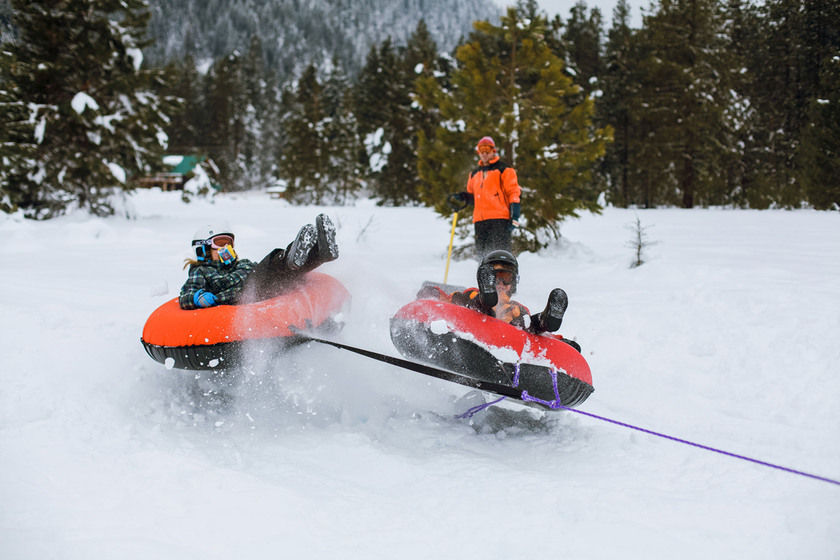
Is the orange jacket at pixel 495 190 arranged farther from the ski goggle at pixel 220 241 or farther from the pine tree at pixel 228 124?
the pine tree at pixel 228 124

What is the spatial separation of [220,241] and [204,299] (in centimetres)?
59

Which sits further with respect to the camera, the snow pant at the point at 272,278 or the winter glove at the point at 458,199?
the winter glove at the point at 458,199

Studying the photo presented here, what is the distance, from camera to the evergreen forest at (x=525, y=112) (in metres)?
9.91

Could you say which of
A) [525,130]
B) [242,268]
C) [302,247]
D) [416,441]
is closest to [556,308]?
[416,441]

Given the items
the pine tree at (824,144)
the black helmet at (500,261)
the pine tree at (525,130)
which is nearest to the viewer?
the black helmet at (500,261)

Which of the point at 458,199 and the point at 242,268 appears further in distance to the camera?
the point at 458,199

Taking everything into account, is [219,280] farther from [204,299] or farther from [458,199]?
[458,199]

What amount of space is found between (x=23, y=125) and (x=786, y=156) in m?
27.0

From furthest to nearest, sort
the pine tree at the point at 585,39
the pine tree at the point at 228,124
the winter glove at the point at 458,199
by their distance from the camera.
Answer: the pine tree at the point at 228,124, the pine tree at the point at 585,39, the winter glove at the point at 458,199

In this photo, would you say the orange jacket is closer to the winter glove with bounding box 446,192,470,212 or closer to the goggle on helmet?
the winter glove with bounding box 446,192,470,212

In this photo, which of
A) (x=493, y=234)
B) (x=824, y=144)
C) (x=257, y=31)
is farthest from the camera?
(x=257, y=31)

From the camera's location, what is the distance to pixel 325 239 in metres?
4.25

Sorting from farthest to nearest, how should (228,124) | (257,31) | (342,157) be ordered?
(257,31) → (228,124) → (342,157)

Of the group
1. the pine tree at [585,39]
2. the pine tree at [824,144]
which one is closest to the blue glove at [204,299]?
the pine tree at [824,144]
